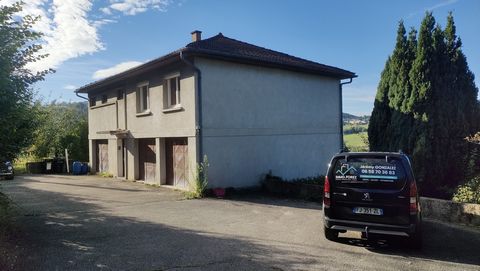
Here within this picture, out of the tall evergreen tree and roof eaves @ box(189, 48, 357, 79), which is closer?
the tall evergreen tree

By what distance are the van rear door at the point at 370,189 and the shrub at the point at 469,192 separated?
14.8 feet

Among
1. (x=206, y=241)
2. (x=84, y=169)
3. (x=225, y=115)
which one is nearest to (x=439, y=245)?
(x=206, y=241)

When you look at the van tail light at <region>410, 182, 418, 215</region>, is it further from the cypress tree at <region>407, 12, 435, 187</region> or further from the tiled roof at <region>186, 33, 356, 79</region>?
the tiled roof at <region>186, 33, 356, 79</region>

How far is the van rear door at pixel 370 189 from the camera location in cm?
665

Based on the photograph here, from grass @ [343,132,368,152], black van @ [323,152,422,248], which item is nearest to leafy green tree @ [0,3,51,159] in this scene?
black van @ [323,152,422,248]

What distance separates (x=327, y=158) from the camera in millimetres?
18656

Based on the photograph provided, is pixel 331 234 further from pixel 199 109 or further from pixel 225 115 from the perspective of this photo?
pixel 225 115

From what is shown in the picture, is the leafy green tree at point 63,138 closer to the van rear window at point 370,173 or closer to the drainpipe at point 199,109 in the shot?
the drainpipe at point 199,109

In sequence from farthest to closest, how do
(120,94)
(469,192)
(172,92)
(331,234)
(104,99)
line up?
(104,99) < (120,94) < (172,92) < (469,192) < (331,234)

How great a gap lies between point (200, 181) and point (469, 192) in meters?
8.38

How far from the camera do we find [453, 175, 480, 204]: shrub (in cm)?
994

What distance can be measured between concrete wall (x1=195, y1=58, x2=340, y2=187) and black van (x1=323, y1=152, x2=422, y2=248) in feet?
24.9

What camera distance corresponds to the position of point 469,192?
1021 cm

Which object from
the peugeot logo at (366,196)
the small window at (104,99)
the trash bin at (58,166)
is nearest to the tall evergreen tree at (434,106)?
the peugeot logo at (366,196)
